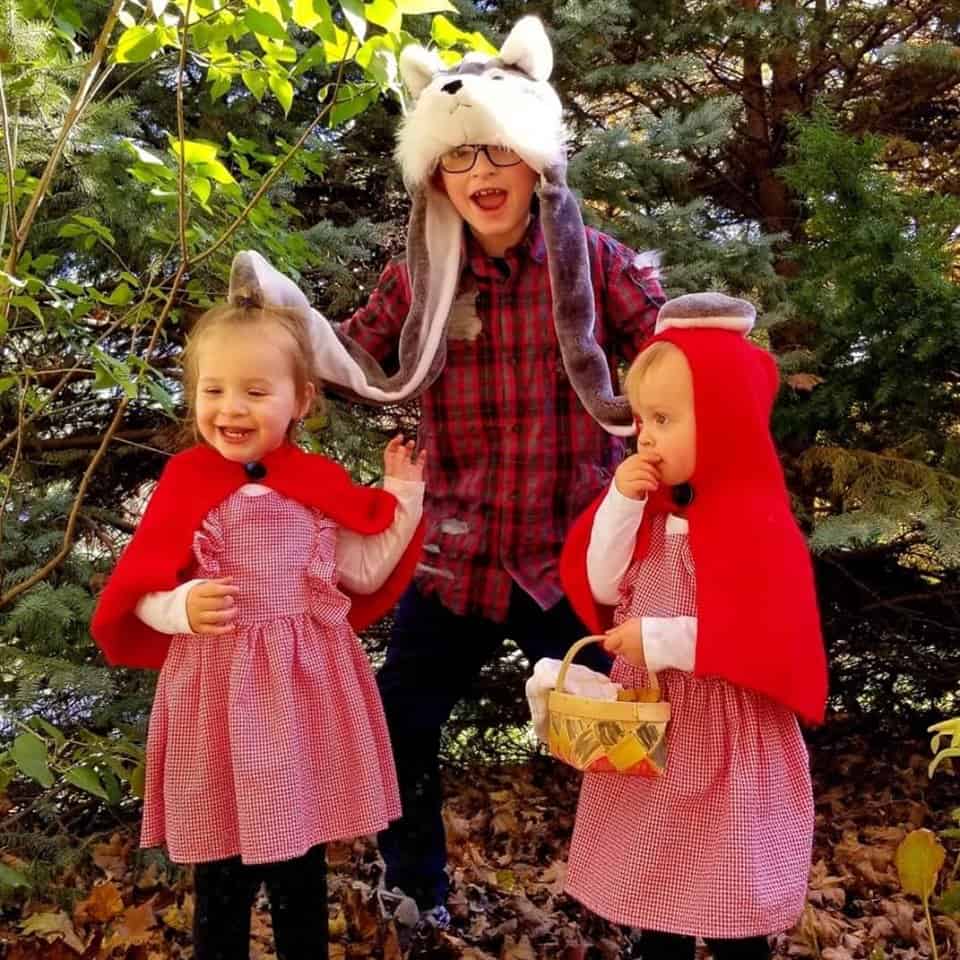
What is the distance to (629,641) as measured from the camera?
1.89m

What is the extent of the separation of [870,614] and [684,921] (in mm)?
2261

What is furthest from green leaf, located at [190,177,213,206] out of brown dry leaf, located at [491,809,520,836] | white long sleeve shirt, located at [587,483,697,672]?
brown dry leaf, located at [491,809,520,836]

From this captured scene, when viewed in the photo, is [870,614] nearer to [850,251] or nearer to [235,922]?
[850,251]

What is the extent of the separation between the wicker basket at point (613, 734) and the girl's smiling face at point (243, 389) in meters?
0.77

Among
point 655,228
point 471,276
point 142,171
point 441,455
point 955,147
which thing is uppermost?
point 955,147

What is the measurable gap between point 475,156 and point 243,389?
2.54ft

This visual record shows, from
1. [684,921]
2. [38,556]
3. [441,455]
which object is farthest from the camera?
[38,556]

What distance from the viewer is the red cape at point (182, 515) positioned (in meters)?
2.04

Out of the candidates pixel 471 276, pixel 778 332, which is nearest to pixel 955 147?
pixel 778 332

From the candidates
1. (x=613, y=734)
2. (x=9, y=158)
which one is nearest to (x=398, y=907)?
(x=613, y=734)

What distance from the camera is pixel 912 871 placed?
207 cm

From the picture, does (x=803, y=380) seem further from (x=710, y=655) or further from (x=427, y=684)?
(x=710, y=655)

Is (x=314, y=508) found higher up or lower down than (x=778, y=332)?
lower down

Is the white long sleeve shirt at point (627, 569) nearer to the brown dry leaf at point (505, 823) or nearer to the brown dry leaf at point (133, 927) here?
the brown dry leaf at point (133, 927)
